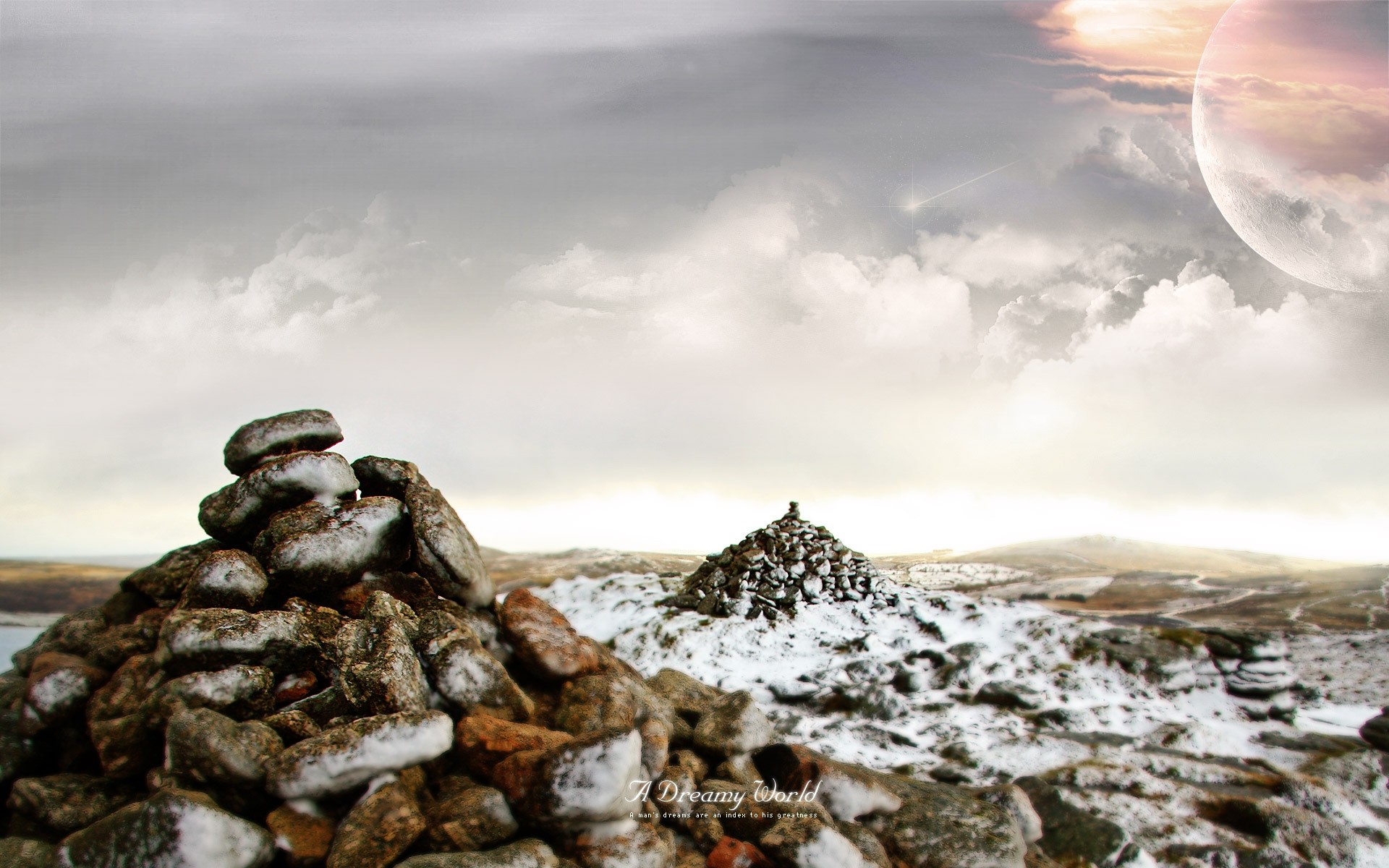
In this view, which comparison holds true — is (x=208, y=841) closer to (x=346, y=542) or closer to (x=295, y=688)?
(x=295, y=688)

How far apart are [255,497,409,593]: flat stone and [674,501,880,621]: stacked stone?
10803 millimetres

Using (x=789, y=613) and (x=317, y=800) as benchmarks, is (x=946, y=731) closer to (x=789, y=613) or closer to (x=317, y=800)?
(x=789, y=613)

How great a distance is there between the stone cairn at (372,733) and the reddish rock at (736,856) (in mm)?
17

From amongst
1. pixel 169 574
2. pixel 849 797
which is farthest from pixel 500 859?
pixel 169 574

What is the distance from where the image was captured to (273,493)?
9.34m

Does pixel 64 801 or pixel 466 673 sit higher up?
pixel 466 673

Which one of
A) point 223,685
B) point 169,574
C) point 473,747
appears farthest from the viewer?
point 169,574

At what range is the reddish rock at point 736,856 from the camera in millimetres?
7285

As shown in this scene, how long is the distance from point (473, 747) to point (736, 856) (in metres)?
2.45

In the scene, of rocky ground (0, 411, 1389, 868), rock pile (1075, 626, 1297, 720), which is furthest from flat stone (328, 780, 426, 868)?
rock pile (1075, 626, 1297, 720)

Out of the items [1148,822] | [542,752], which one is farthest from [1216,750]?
[542,752]

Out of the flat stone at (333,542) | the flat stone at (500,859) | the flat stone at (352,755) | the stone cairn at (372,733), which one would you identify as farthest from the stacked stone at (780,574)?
the flat stone at (500,859)

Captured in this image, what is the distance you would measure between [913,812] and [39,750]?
→ 857cm

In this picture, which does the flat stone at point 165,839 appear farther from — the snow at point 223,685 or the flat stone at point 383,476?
the flat stone at point 383,476
